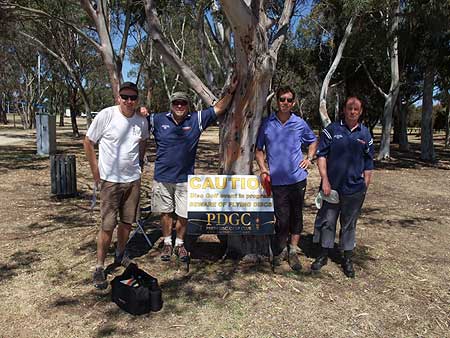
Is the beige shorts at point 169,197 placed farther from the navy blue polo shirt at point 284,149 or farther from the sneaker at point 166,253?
the navy blue polo shirt at point 284,149

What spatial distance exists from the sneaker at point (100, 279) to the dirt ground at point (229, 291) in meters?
0.06

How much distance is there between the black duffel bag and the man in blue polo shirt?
60.7 inches

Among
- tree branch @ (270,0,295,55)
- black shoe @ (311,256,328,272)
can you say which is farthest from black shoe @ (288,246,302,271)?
tree branch @ (270,0,295,55)

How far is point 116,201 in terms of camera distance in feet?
12.9

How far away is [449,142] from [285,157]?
96.7ft

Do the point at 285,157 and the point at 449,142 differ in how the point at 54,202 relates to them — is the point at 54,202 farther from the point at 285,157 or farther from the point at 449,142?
the point at 449,142

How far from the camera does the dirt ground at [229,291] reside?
3.28 metres

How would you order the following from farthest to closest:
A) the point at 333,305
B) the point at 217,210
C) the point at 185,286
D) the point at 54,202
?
the point at 54,202
the point at 217,210
the point at 185,286
the point at 333,305

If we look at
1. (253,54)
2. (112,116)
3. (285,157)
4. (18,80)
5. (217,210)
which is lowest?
(217,210)

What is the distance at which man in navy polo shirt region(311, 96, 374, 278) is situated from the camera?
13.2ft

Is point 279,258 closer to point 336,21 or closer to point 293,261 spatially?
point 293,261

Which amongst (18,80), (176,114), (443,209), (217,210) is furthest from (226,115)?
(18,80)

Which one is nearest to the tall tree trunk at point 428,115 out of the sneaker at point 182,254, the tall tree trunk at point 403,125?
the tall tree trunk at point 403,125

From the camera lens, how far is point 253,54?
13.1 ft
